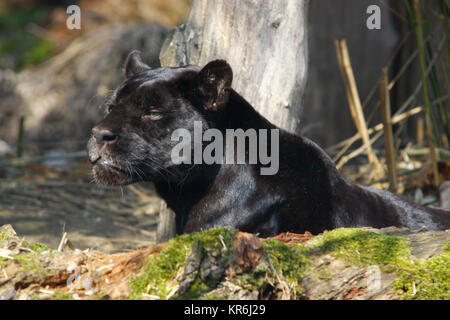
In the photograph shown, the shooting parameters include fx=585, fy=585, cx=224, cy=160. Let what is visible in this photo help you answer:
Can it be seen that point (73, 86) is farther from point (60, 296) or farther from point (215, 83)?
point (60, 296)

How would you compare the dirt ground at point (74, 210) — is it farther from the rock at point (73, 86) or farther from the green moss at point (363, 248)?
the green moss at point (363, 248)

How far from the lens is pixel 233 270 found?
2340mm

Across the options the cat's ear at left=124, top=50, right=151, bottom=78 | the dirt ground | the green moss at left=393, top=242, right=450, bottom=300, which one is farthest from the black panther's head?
the green moss at left=393, top=242, right=450, bottom=300

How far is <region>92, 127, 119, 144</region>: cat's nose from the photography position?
334 centimetres

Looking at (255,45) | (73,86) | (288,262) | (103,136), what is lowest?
(288,262)

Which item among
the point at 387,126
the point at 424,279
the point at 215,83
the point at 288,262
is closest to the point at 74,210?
the point at 215,83

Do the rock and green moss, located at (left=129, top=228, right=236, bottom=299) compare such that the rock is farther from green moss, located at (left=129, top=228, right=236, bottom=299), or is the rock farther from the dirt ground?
green moss, located at (left=129, top=228, right=236, bottom=299)

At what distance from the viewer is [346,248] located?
2.69 m

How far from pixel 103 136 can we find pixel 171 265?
1214mm

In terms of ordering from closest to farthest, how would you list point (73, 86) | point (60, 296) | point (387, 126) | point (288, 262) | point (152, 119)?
point (60, 296) → point (288, 262) → point (152, 119) → point (387, 126) → point (73, 86)

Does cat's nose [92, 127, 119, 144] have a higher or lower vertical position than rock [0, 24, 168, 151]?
lower

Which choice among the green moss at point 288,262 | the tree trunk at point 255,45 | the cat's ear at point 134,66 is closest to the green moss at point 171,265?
the green moss at point 288,262
